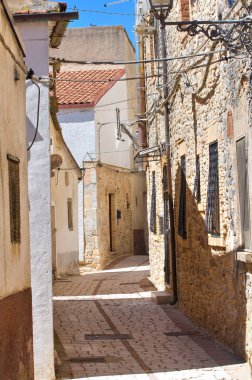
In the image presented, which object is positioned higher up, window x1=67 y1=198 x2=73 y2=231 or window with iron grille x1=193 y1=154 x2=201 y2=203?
window with iron grille x1=193 y1=154 x2=201 y2=203

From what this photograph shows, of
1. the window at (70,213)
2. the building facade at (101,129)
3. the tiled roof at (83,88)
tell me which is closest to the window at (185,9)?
the building facade at (101,129)

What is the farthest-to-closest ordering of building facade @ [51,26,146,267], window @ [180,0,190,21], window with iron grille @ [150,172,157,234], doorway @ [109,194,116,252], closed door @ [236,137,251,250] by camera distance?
doorway @ [109,194,116,252], building facade @ [51,26,146,267], window with iron grille @ [150,172,157,234], window @ [180,0,190,21], closed door @ [236,137,251,250]

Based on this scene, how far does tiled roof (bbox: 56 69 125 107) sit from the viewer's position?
24.4 metres

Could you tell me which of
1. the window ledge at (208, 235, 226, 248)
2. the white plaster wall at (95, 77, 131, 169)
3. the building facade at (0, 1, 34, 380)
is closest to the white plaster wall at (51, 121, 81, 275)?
the white plaster wall at (95, 77, 131, 169)

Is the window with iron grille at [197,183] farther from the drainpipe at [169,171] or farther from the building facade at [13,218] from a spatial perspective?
the building facade at [13,218]

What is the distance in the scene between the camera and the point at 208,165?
11312mm

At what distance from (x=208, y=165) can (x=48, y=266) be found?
3684mm

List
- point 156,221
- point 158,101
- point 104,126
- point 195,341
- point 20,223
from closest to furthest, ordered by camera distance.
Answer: point 20,223, point 195,341, point 158,101, point 156,221, point 104,126

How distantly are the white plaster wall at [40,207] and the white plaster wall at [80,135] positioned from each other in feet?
50.4

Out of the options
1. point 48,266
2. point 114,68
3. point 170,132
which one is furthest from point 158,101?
point 114,68

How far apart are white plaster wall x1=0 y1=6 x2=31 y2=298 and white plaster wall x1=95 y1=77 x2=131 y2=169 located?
17228mm

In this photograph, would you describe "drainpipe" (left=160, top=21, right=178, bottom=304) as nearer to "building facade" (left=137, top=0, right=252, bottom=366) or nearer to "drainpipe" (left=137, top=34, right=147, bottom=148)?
"building facade" (left=137, top=0, right=252, bottom=366)

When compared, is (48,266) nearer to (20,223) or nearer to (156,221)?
(20,223)

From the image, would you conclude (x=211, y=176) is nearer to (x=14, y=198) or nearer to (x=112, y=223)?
(x=14, y=198)
